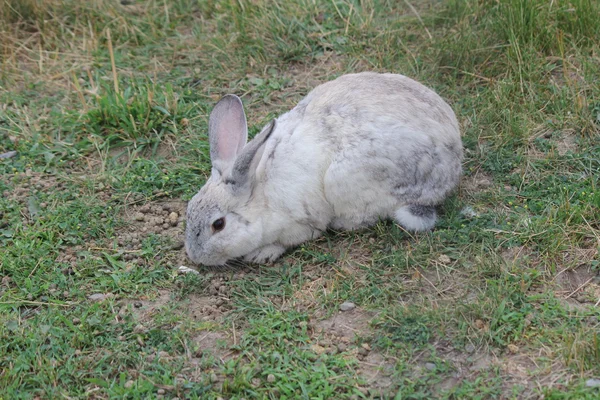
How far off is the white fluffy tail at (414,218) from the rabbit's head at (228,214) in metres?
0.87

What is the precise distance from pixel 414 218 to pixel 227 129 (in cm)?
135

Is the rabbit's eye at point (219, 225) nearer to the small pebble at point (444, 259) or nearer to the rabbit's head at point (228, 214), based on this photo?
the rabbit's head at point (228, 214)

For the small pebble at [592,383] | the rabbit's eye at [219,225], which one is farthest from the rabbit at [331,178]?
the small pebble at [592,383]

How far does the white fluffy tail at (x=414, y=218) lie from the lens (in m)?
4.79

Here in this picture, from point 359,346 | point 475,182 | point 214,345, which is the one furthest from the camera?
point 475,182

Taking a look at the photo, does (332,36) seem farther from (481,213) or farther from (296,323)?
(296,323)

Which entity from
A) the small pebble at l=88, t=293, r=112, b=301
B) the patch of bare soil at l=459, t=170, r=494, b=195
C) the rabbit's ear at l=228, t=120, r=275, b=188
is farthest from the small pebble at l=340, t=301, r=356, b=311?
the small pebble at l=88, t=293, r=112, b=301

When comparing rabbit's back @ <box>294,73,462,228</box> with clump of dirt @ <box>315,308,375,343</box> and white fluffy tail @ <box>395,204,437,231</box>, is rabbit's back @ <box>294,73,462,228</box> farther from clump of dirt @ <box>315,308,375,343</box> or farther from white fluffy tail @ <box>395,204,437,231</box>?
clump of dirt @ <box>315,308,375,343</box>

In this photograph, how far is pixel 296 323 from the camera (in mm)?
4324

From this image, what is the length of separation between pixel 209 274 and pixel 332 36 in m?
2.76

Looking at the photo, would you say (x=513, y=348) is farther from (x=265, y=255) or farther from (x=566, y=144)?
(x=566, y=144)

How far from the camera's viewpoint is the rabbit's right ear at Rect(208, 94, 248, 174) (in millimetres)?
5098

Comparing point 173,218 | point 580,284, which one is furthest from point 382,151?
point 173,218

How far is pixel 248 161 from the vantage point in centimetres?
473
